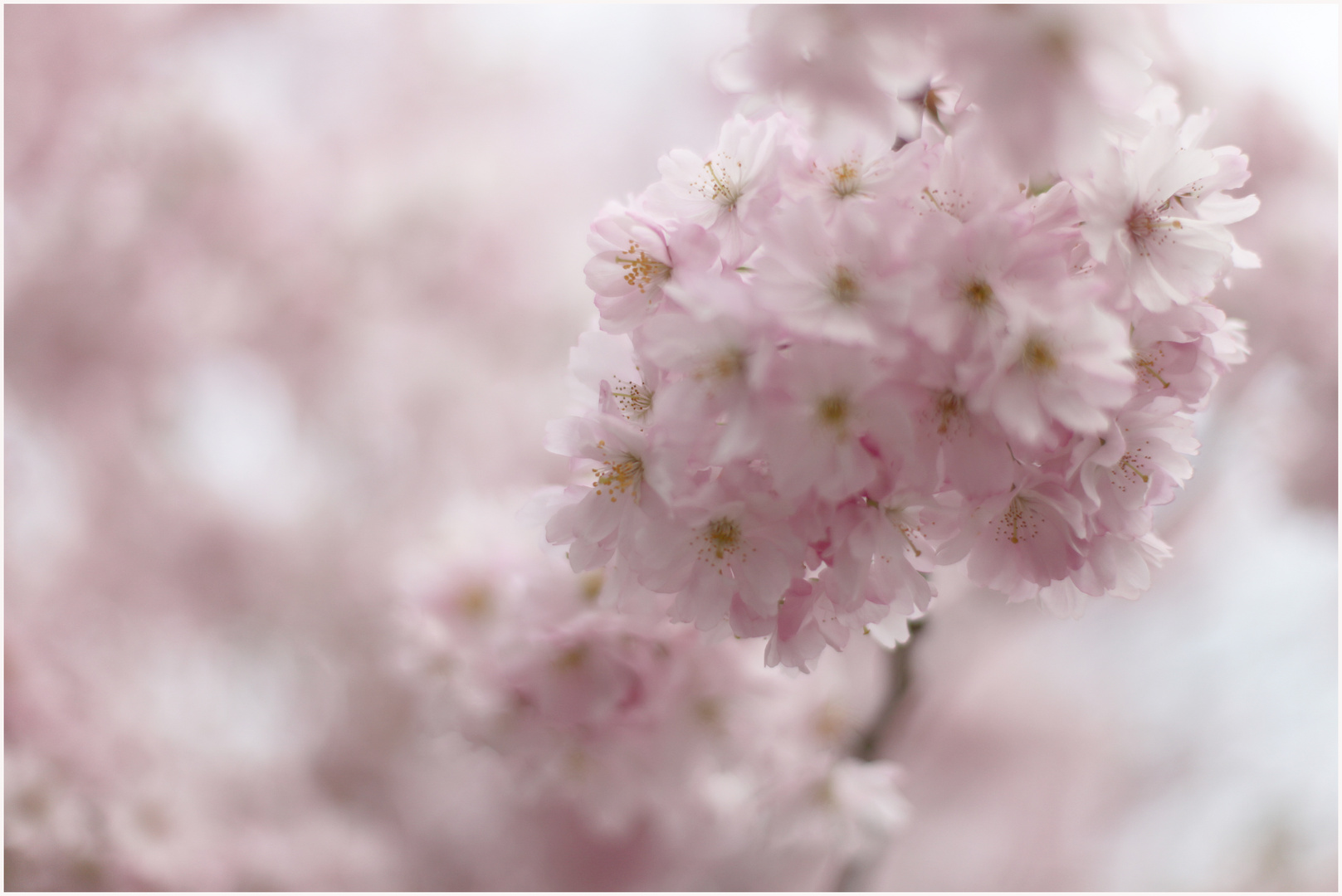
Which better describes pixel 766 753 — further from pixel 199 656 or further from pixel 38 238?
pixel 38 238

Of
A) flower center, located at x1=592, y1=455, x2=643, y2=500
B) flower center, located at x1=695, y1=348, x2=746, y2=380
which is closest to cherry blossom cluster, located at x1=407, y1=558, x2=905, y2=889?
flower center, located at x1=592, y1=455, x2=643, y2=500

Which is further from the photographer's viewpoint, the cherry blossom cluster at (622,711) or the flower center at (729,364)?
the cherry blossom cluster at (622,711)

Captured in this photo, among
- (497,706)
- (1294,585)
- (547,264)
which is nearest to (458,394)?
(547,264)

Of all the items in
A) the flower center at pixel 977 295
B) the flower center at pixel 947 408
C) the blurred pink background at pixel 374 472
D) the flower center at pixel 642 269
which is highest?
the blurred pink background at pixel 374 472

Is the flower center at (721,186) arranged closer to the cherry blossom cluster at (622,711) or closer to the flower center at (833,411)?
the flower center at (833,411)

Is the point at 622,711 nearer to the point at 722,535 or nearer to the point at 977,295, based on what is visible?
the point at 722,535

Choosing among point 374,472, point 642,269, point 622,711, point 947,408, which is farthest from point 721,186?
point 374,472

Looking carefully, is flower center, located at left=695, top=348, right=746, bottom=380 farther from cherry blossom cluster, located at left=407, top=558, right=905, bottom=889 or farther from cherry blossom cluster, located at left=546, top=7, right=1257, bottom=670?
cherry blossom cluster, located at left=407, top=558, right=905, bottom=889

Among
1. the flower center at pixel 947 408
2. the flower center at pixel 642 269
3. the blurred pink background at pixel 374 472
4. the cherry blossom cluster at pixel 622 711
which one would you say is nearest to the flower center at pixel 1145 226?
the flower center at pixel 947 408
